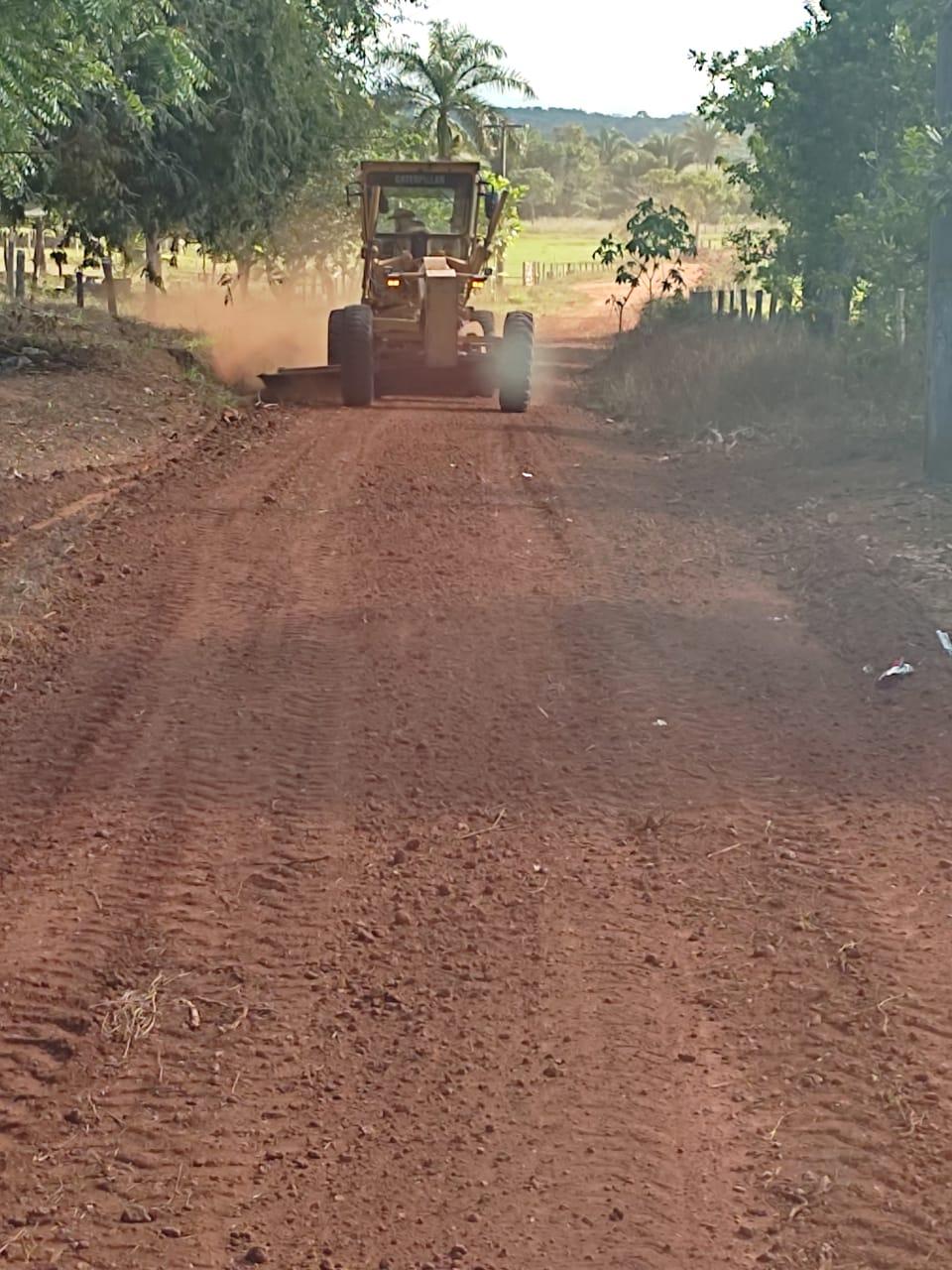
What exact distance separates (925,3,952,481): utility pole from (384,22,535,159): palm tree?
38022 mm

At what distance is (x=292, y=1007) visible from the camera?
4.77 meters

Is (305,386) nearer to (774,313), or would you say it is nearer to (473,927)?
(774,313)

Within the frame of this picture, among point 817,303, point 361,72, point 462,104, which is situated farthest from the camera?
point 462,104

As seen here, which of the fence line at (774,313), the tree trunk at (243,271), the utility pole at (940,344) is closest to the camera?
the utility pole at (940,344)

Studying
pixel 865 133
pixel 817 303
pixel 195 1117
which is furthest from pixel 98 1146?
pixel 817 303

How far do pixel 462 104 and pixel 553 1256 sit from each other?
52084mm

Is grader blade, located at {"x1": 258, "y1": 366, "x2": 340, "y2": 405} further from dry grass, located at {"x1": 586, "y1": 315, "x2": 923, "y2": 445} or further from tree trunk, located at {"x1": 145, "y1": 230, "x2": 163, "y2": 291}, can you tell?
dry grass, located at {"x1": 586, "y1": 315, "x2": 923, "y2": 445}

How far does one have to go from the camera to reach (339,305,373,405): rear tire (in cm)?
2028

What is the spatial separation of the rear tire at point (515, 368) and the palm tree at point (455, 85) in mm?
30666

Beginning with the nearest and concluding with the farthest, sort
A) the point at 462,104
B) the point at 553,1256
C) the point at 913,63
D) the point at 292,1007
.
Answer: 1. the point at 553,1256
2. the point at 292,1007
3. the point at 913,63
4. the point at 462,104

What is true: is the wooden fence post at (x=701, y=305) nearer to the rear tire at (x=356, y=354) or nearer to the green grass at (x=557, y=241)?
the rear tire at (x=356, y=354)

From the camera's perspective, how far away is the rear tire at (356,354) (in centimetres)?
2028

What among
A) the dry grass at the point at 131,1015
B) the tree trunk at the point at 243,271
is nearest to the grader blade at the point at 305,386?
the tree trunk at the point at 243,271

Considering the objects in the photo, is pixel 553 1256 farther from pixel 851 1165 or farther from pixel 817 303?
pixel 817 303
